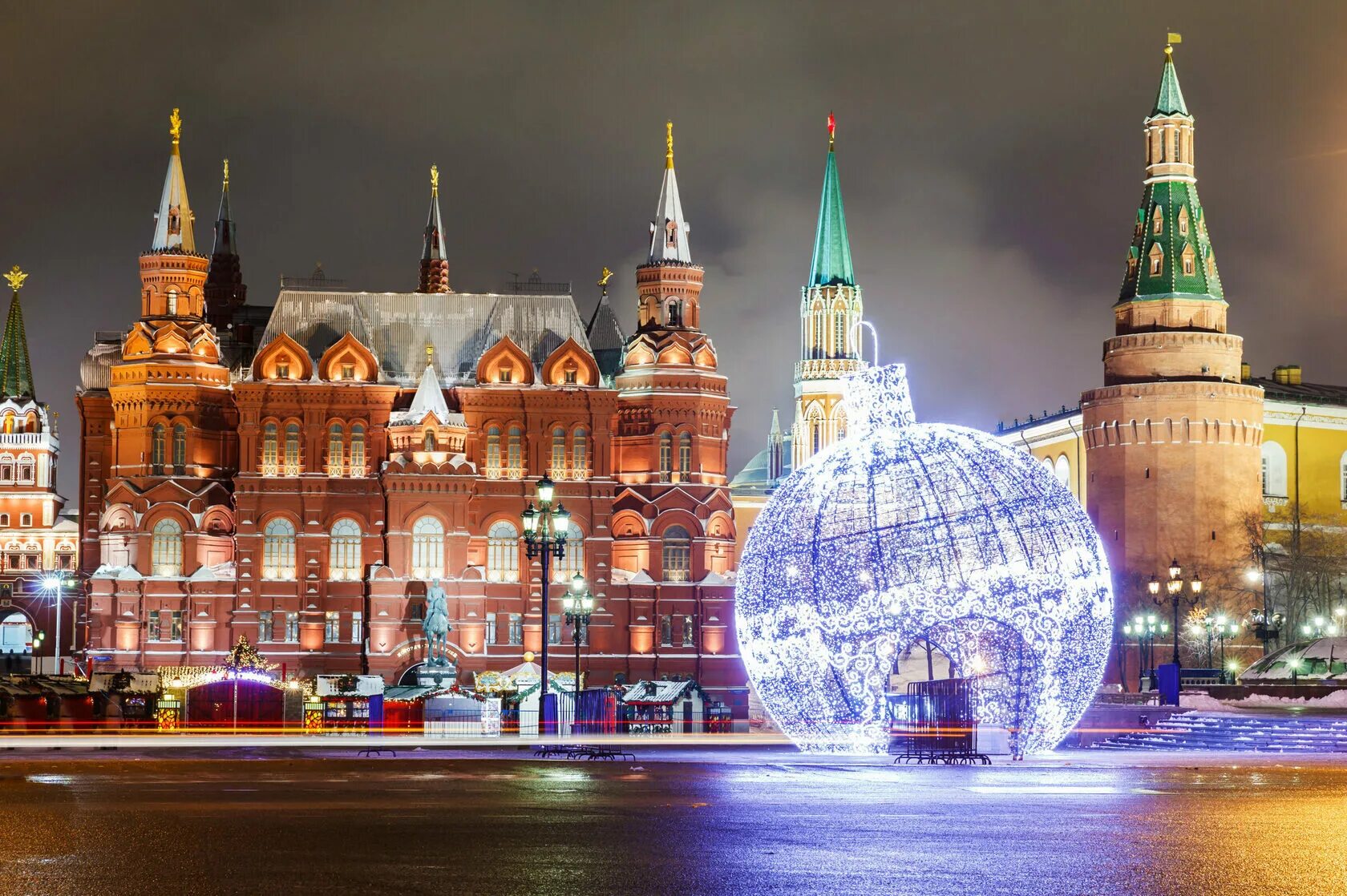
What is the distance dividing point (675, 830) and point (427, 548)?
228ft

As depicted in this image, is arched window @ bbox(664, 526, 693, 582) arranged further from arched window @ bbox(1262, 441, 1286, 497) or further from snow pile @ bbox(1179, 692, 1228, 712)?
snow pile @ bbox(1179, 692, 1228, 712)

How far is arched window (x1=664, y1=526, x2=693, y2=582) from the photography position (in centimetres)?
9594

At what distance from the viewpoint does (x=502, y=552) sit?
9488 cm

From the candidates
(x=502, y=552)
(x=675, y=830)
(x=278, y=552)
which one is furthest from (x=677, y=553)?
(x=675, y=830)

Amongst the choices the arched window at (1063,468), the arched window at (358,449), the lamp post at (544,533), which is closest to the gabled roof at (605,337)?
the arched window at (358,449)

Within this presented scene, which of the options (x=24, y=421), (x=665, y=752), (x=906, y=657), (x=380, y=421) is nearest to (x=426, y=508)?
(x=380, y=421)

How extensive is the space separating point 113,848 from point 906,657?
238 feet

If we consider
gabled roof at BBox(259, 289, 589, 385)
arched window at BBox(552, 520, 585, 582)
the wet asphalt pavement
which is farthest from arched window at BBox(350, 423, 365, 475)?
the wet asphalt pavement

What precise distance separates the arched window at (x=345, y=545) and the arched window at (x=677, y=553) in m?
14.3

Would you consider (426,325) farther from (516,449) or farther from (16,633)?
(16,633)

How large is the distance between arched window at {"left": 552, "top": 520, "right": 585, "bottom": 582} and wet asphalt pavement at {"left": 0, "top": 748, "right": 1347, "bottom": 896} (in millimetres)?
57996

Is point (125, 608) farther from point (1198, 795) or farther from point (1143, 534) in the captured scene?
point (1198, 795)

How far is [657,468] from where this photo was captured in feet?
317

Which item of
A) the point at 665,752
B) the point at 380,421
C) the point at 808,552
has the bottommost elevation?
the point at 665,752
